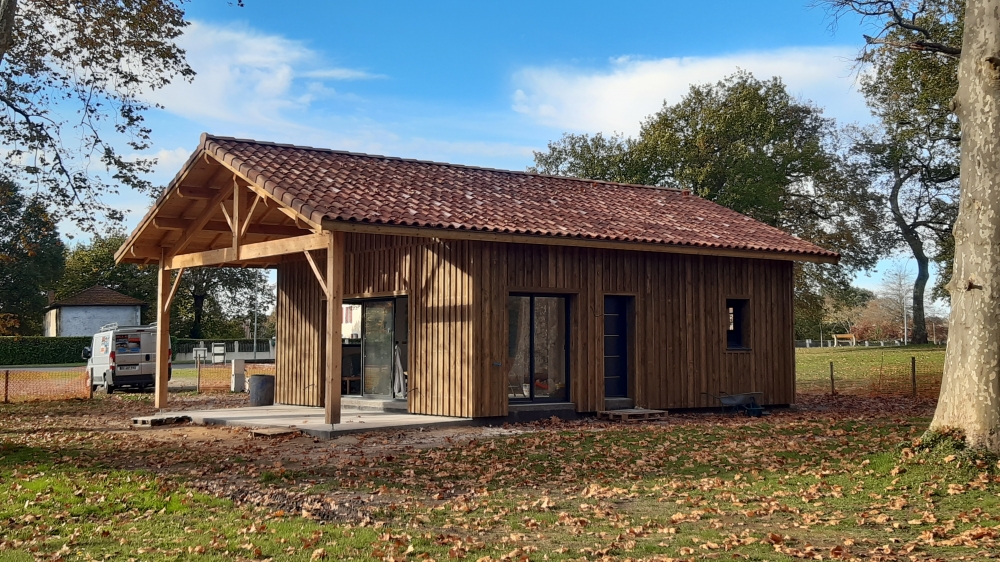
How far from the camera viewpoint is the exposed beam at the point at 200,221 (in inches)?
668

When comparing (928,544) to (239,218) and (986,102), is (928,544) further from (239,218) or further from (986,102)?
(239,218)

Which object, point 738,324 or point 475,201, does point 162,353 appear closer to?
point 475,201

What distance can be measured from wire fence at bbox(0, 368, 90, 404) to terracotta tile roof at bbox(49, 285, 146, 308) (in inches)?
1099

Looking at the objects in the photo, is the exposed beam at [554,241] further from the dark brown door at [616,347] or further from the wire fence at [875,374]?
the wire fence at [875,374]

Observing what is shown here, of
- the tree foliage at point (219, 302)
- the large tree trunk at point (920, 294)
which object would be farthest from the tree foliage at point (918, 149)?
the tree foliage at point (219, 302)

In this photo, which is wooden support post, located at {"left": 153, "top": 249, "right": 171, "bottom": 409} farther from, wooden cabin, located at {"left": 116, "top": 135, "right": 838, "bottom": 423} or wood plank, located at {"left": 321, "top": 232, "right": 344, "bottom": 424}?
wood plank, located at {"left": 321, "top": 232, "right": 344, "bottom": 424}

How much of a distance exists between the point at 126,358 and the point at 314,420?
13191mm

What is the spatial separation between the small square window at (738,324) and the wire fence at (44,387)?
16609 millimetres

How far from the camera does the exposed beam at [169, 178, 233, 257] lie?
17.0 metres

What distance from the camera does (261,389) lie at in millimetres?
20000

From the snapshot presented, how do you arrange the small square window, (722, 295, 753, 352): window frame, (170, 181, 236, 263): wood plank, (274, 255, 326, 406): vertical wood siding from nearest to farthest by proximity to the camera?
(170, 181, 236, 263): wood plank < (722, 295, 753, 352): window frame < the small square window < (274, 255, 326, 406): vertical wood siding

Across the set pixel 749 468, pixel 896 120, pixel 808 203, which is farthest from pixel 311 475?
pixel 808 203

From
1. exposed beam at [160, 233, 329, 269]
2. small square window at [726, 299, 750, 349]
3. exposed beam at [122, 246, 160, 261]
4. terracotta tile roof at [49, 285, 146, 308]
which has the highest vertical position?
terracotta tile roof at [49, 285, 146, 308]

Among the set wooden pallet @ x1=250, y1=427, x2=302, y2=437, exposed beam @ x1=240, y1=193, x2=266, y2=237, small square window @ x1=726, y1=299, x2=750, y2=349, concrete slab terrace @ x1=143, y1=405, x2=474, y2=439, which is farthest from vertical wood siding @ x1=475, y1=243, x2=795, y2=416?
exposed beam @ x1=240, y1=193, x2=266, y2=237
